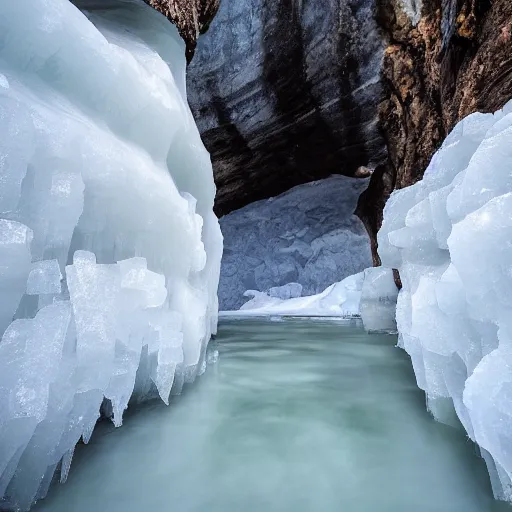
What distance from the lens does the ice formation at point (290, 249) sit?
1702cm

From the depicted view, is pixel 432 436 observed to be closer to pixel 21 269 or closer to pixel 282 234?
pixel 21 269

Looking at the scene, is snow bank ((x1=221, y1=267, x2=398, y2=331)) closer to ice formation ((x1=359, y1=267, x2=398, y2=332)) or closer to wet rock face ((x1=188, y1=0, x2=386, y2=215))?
ice formation ((x1=359, y1=267, x2=398, y2=332))

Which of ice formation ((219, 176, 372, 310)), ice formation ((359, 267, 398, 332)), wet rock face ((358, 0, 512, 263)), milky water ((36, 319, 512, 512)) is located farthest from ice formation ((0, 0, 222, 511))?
ice formation ((219, 176, 372, 310))

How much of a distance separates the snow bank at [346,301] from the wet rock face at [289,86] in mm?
4250

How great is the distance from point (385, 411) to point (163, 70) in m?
2.70

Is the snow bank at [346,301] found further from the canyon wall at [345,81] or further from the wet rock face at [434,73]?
the wet rock face at [434,73]

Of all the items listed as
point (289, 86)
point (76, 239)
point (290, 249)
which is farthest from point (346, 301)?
point (76, 239)

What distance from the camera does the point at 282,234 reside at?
57.7ft

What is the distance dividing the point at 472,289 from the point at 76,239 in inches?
63.9

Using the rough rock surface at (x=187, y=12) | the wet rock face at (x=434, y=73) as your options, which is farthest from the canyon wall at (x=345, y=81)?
the rough rock surface at (x=187, y=12)

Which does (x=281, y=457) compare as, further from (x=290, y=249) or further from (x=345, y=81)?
(x=290, y=249)

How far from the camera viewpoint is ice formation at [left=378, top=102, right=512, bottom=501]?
0.98 m

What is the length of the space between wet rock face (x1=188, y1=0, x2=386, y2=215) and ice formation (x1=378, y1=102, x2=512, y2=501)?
7.89 metres

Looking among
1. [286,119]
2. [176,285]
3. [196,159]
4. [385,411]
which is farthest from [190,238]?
[286,119]
